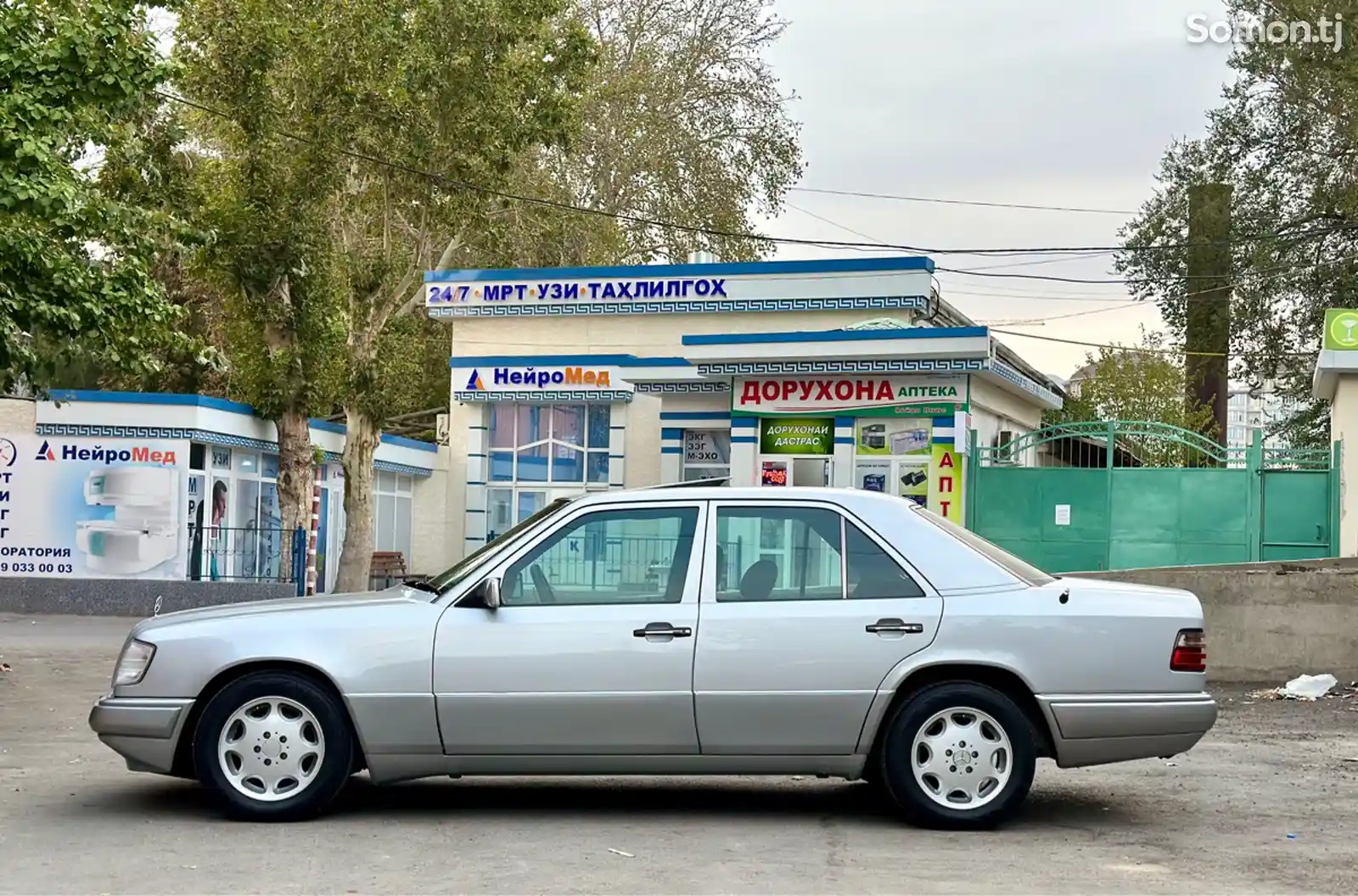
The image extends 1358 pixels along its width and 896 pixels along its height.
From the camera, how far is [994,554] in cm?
840

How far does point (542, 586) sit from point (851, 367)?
1774 centimetres

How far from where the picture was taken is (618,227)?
48.1 metres

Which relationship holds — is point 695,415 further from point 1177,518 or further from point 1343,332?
point 1343,332

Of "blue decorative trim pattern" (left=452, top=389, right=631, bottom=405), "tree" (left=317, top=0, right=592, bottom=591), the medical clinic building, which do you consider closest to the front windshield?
the medical clinic building

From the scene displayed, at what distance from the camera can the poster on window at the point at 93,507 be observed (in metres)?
26.2

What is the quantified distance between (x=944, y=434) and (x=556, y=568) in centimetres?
1771

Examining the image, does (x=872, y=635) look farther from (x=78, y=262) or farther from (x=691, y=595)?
(x=78, y=262)

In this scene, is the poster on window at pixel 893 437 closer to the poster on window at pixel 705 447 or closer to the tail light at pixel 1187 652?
the poster on window at pixel 705 447

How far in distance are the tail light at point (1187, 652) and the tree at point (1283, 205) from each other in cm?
3286

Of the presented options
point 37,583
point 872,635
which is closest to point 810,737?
point 872,635

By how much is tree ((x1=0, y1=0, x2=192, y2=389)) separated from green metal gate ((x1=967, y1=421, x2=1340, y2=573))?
39.9 ft

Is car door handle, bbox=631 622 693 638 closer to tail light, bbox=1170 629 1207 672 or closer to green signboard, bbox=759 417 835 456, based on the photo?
tail light, bbox=1170 629 1207 672

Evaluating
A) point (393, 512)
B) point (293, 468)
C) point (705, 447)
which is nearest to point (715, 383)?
point (705, 447)

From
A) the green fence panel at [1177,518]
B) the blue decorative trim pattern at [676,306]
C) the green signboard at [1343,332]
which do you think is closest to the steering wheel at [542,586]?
the green signboard at [1343,332]
